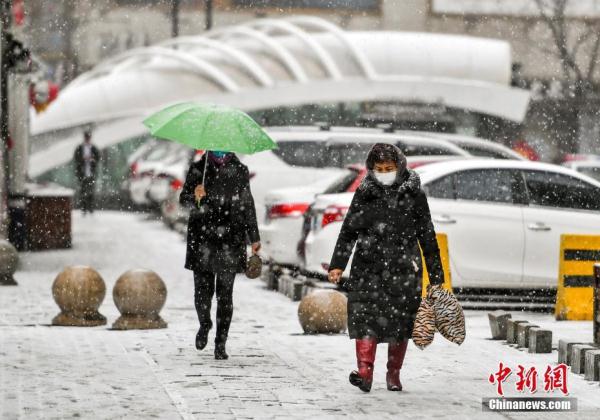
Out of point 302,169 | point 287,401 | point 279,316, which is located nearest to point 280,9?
point 302,169

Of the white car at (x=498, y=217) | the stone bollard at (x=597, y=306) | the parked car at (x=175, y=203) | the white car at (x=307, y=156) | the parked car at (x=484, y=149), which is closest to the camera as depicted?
the stone bollard at (x=597, y=306)

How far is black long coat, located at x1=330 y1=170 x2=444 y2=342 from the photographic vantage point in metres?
8.84

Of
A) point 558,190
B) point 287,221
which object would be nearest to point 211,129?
point 558,190

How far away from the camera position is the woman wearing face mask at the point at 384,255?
8.84 m

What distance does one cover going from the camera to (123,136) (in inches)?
1796

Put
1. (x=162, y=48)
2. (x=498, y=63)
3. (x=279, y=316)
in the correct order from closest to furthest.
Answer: (x=279, y=316) < (x=162, y=48) < (x=498, y=63)

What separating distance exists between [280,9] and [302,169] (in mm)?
63815

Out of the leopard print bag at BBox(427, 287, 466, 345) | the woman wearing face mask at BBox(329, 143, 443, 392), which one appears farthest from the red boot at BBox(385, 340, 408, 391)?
the leopard print bag at BBox(427, 287, 466, 345)

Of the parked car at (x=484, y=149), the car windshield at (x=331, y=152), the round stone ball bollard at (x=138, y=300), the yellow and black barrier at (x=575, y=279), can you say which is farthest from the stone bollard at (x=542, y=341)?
the parked car at (x=484, y=149)

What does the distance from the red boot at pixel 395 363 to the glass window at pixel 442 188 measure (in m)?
5.91

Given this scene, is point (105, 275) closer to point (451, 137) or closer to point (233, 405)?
point (451, 137)

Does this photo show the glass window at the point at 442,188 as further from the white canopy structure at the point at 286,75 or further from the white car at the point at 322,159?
the white canopy structure at the point at 286,75

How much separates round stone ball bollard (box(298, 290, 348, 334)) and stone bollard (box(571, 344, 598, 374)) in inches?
107

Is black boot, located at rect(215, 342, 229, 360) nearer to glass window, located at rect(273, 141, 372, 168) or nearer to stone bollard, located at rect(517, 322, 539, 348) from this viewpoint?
stone bollard, located at rect(517, 322, 539, 348)
